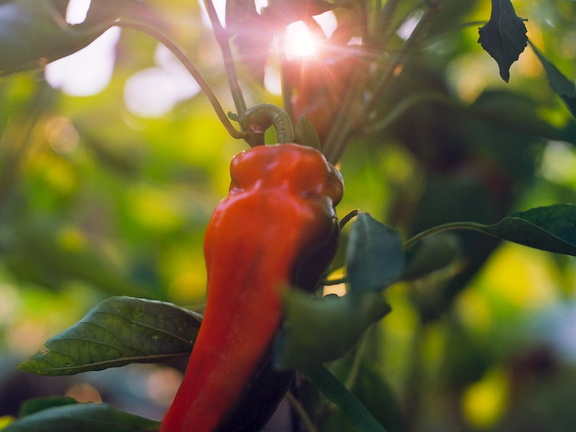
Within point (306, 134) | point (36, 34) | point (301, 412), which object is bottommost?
point (301, 412)

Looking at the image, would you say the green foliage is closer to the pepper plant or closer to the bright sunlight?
the pepper plant

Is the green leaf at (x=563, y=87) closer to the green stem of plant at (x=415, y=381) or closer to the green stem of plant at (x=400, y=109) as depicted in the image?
the green stem of plant at (x=400, y=109)

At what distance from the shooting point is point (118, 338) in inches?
19.4

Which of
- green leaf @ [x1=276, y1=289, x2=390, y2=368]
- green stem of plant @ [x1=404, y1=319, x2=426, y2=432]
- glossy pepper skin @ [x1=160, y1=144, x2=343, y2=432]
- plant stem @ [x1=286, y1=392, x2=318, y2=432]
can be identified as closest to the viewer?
green leaf @ [x1=276, y1=289, x2=390, y2=368]

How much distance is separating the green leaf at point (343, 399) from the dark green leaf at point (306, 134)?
0.17 m

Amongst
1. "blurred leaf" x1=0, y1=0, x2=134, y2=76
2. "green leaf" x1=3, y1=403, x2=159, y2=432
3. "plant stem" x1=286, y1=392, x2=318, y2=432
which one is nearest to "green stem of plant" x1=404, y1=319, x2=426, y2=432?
"plant stem" x1=286, y1=392, x2=318, y2=432

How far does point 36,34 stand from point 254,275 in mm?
249

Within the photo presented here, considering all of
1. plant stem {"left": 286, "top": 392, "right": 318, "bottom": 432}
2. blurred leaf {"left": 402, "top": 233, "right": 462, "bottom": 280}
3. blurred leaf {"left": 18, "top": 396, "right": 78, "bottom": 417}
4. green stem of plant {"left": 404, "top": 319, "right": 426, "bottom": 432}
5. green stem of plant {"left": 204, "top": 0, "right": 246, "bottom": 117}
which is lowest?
green stem of plant {"left": 404, "top": 319, "right": 426, "bottom": 432}

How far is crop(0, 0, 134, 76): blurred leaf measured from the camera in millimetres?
492

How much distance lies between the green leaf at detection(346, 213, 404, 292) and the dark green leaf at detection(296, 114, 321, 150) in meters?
0.10

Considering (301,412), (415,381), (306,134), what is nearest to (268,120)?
(306,134)

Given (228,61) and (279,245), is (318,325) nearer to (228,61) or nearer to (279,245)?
A: (279,245)

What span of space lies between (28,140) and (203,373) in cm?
94

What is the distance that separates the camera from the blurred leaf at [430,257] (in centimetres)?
48
